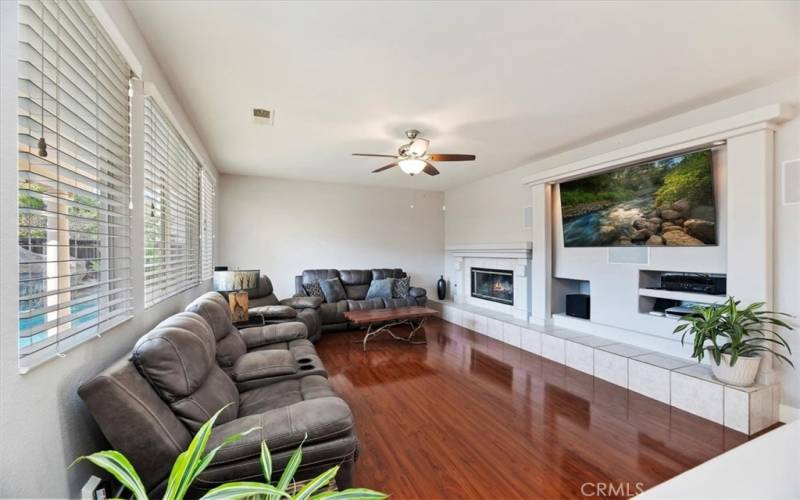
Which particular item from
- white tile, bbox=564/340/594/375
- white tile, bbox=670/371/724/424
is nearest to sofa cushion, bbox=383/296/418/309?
white tile, bbox=564/340/594/375

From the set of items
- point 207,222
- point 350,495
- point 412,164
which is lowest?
point 350,495

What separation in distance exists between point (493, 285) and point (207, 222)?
14.6 feet

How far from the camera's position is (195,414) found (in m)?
1.43

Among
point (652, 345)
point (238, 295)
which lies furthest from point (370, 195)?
point (652, 345)

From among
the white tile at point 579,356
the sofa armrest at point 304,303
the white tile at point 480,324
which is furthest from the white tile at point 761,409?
the sofa armrest at point 304,303

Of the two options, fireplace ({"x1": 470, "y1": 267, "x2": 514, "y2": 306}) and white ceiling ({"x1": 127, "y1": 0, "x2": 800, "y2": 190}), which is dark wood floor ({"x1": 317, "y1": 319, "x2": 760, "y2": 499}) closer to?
fireplace ({"x1": 470, "y1": 267, "x2": 514, "y2": 306})

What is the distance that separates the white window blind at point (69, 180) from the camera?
962 mm

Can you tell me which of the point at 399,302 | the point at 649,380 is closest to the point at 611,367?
the point at 649,380

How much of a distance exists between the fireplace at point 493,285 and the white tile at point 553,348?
114 cm

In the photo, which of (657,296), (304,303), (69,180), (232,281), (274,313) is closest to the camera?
(69,180)

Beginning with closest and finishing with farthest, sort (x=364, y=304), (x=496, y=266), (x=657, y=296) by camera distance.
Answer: (x=657, y=296) < (x=364, y=304) < (x=496, y=266)

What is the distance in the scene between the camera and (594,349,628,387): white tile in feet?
10.1

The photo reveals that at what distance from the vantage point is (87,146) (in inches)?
51.5

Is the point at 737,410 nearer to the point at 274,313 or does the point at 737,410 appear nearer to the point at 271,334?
the point at 271,334
